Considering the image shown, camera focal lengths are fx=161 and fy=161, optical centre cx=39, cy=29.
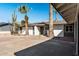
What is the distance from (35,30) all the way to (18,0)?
89.3ft

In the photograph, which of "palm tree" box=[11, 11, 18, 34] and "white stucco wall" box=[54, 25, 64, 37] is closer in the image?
"white stucco wall" box=[54, 25, 64, 37]

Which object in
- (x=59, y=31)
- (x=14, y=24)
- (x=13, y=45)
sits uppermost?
(x=14, y=24)

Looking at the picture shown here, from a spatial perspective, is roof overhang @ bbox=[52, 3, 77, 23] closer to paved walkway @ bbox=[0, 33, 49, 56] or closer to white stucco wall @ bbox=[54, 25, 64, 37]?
paved walkway @ bbox=[0, 33, 49, 56]

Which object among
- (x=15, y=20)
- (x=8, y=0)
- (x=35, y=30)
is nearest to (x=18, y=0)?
(x=8, y=0)

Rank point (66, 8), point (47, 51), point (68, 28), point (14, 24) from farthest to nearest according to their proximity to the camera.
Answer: point (14, 24), point (68, 28), point (47, 51), point (66, 8)

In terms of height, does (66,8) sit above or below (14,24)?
above

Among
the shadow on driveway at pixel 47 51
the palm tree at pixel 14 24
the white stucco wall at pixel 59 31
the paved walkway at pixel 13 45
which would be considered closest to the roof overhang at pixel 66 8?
the shadow on driveway at pixel 47 51

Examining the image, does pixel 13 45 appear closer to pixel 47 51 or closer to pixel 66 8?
pixel 47 51

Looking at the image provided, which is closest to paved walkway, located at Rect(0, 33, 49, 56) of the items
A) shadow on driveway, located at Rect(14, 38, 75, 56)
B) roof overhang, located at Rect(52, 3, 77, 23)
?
shadow on driveway, located at Rect(14, 38, 75, 56)

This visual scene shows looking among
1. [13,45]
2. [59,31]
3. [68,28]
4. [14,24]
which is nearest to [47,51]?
[13,45]

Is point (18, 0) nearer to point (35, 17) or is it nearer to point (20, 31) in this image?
point (20, 31)

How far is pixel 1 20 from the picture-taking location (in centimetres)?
5247

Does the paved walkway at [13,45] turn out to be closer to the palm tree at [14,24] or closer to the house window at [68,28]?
the house window at [68,28]

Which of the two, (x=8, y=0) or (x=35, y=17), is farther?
(x=35, y=17)
